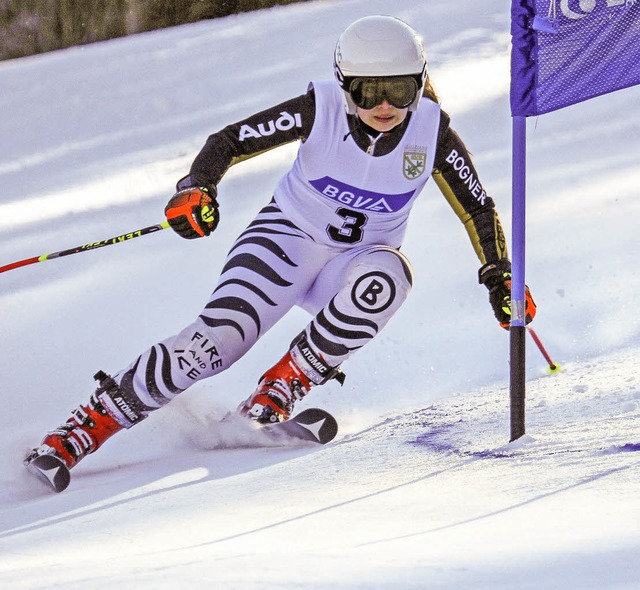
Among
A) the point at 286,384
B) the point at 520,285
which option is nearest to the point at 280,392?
the point at 286,384

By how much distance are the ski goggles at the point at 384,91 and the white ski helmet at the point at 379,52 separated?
0.02 m

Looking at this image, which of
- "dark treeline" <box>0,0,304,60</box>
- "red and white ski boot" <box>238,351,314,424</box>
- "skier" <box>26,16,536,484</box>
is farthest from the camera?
"dark treeline" <box>0,0,304,60</box>

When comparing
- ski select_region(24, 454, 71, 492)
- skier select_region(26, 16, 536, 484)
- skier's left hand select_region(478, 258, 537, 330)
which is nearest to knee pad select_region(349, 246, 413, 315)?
skier select_region(26, 16, 536, 484)

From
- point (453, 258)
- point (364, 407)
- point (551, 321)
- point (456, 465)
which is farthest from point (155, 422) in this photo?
point (453, 258)

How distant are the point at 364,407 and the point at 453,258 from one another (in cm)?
173

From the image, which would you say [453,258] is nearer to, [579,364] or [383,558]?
[579,364]

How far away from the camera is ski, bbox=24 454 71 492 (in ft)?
10.8

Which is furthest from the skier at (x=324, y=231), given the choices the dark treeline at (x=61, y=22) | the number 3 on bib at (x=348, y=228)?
the dark treeline at (x=61, y=22)

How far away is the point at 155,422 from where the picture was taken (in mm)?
3885

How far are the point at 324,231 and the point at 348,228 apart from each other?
7cm

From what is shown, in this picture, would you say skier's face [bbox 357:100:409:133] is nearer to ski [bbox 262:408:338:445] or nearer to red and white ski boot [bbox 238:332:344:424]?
red and white ski boot [bbox 238:332:344:424]

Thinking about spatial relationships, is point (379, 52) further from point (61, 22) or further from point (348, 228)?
point (61, 22)

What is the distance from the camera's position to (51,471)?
328 cm

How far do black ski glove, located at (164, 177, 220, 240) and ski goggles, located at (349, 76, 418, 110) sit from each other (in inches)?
19.0
